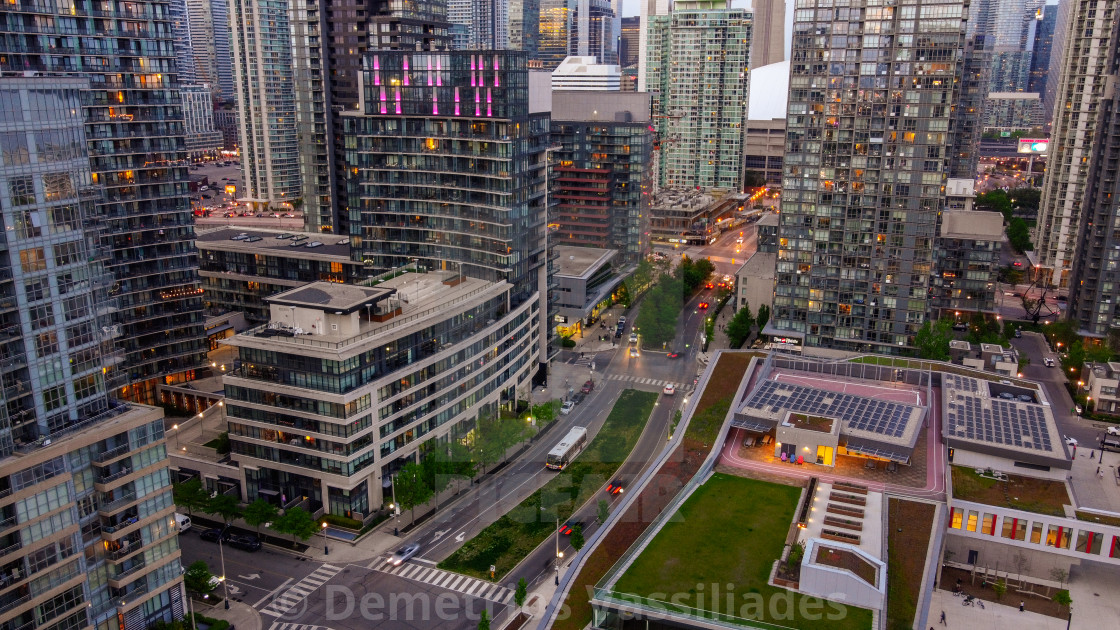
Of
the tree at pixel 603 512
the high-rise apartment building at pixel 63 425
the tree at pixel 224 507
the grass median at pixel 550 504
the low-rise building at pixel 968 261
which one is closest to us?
the high-rise apartment building at pixel 63 425

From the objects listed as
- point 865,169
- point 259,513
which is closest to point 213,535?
point 259,513

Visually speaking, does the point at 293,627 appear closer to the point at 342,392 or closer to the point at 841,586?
the point at 342,392

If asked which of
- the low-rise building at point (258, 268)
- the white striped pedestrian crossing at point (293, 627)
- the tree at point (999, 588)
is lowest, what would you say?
the tree at point (999, 588)

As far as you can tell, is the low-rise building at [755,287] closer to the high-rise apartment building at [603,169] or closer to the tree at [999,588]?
the high-rise apartment building at [603,169]

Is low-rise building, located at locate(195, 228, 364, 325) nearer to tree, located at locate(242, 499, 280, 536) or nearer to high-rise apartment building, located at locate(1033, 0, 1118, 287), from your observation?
tree, located at locate(242, 499, 280, 536)

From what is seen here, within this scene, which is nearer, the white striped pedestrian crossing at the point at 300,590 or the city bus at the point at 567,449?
the white striped pedestrian crossing at the point at 300,590

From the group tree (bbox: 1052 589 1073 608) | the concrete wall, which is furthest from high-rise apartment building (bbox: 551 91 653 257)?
the concrete wall

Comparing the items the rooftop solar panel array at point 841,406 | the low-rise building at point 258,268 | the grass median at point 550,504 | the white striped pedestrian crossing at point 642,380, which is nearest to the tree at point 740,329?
the white striped pedestrian crossing at point 642,380
